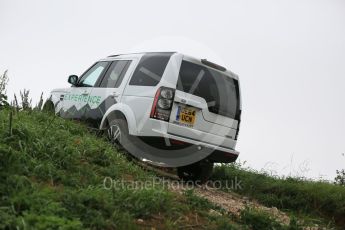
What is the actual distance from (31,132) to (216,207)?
2575 millimetres

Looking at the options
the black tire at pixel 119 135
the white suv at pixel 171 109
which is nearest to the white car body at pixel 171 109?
the white suv at pixel 171 109

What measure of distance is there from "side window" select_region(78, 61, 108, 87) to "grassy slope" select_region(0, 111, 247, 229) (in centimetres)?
237

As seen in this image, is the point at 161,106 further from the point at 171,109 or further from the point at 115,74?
the point at 115,74

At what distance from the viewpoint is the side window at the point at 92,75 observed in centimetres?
870

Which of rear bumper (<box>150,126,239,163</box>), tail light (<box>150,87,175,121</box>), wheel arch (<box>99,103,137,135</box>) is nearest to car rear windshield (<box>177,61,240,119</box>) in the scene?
tail light (<box>150,87,175,121</box>)

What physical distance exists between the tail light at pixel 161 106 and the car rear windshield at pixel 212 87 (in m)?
0.28

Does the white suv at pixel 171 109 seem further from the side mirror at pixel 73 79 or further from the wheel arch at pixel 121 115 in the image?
the side mirror at pixel 73 79

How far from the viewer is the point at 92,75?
29.2ft

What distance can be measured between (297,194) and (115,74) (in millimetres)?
4903

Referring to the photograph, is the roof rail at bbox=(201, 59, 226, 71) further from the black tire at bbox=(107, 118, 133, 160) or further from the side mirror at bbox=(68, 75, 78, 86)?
the side mirror at bbox=(68, 75, 78, 86)

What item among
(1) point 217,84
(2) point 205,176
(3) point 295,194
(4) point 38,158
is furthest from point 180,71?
(3) point 295,194

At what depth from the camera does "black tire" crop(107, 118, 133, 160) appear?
720cm

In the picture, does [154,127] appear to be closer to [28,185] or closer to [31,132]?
[31,132]

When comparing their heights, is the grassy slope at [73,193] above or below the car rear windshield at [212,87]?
below
